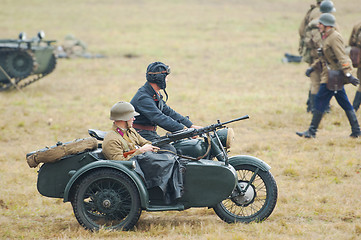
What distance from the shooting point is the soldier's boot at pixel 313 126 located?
34.2ft

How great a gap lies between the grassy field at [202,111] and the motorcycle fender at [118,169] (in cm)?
46

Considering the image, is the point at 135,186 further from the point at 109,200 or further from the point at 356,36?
the point at 356,36

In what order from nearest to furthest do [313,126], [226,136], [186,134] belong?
[186,134] < [226,136] < [313,126]

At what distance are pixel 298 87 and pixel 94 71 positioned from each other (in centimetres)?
812

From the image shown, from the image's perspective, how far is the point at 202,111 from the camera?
13883 millimetres

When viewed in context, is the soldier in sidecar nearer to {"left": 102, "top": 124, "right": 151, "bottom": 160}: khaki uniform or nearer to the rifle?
{"left": 102, "top": 124, "right": 151, "bottom": 160}: khaki uniform

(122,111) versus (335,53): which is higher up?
(335,53)

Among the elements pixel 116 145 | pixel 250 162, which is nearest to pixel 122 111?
pixel 116 145

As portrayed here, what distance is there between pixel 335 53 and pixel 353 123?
138 cm

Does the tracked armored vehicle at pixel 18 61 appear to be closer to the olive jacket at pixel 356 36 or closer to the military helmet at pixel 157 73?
the olive jacket at pixel 356 36

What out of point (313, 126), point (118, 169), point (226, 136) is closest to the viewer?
point (118, 169)

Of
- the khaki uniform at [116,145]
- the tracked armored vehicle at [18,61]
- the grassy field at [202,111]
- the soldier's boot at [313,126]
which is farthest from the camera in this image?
the tracked armored vehicle at [18,61]

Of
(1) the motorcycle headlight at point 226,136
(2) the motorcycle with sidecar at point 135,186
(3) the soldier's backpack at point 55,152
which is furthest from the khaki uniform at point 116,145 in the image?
(1) the motorcycle headlight at point 226,136

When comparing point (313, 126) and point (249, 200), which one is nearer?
point (249, 200)
